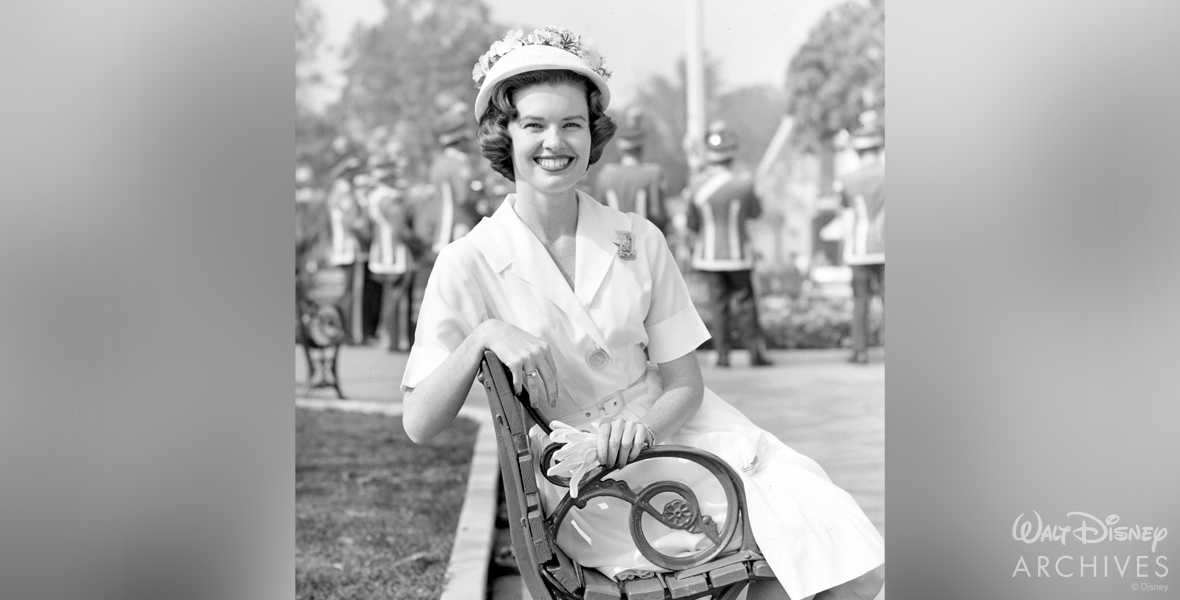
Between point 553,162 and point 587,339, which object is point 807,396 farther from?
point 553,162

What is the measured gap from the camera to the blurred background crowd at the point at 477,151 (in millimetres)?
5887

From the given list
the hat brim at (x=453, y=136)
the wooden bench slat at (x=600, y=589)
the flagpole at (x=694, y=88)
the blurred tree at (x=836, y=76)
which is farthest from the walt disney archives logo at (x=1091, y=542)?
the hat brim at (x=453, y=136)

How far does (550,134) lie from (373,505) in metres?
2.72

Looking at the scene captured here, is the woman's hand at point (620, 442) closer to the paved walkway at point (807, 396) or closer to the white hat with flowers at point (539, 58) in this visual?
the white hat with flowers at point (539, 58)

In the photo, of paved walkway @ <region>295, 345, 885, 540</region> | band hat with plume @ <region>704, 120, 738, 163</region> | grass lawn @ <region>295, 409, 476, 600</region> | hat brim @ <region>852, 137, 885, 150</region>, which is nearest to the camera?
grass lawn @ <region>295, 409, 476, 600</region>

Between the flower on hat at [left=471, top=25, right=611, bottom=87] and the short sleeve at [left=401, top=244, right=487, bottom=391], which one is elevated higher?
the flower on hat at [left=471, top=25, right=611, bottom=87]

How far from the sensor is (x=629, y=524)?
2.03m

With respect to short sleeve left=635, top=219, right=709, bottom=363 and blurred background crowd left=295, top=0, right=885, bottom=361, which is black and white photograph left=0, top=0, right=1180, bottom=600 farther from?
blurred background crowd left=295, top=0, right=885, bottom=361

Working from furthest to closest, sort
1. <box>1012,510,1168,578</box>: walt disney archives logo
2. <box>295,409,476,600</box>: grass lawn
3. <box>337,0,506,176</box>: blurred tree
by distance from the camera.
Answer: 1. <box>337,0,506,176</box>: blurred tree
2. <box>295,409,476,600</box>: grass lawn
3. <box>1012,510,1168,578</box>: walt disney archives logo

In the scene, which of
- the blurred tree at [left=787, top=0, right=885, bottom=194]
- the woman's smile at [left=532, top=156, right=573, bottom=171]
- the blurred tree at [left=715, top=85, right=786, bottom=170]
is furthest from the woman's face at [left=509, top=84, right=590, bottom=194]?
the blurred tree at [left=715, top=85, right=786, bottom=170]

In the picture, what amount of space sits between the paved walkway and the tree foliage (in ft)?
5.44

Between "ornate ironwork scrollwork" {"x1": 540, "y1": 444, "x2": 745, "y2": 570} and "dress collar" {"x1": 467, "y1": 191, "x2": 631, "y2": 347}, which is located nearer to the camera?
"ornate ironwork scrollwork" {"x1": 540, "y1": 444, "x2": 745, "y2": 570}

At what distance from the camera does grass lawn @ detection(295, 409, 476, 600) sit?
137 inches

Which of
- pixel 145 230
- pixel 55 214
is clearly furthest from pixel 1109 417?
pixel 55 214
